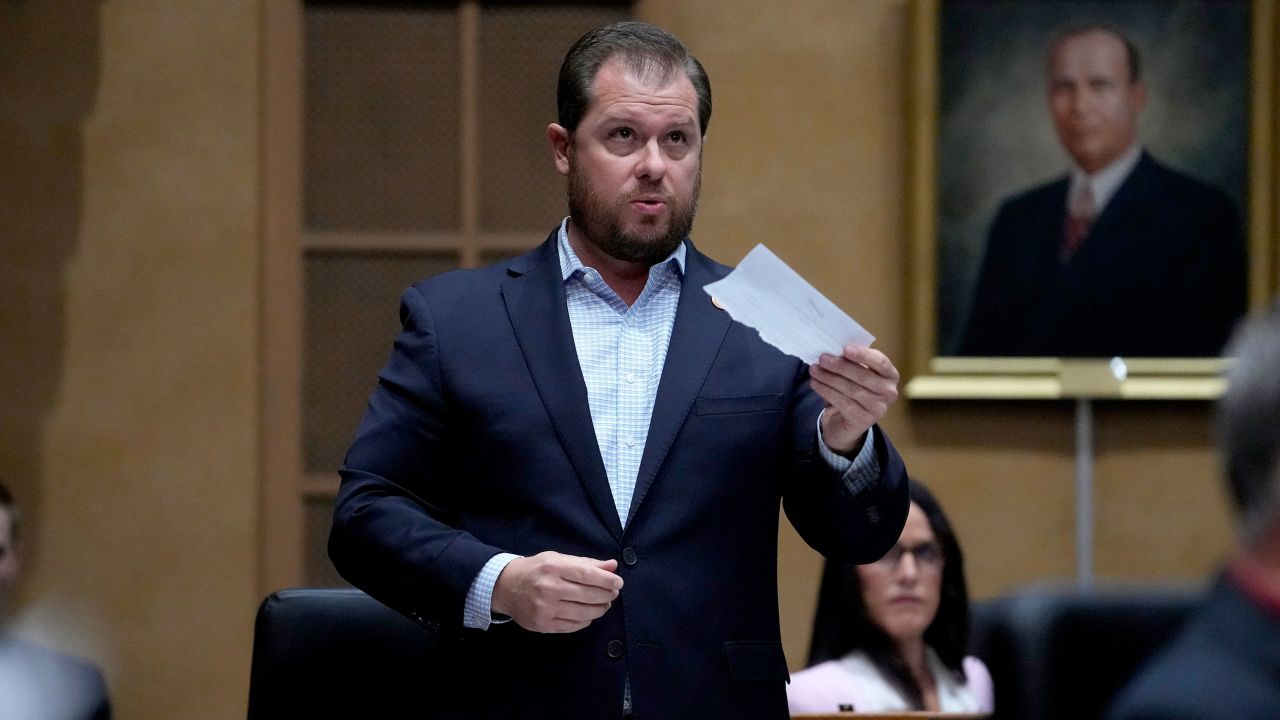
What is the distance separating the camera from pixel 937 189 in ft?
14.9

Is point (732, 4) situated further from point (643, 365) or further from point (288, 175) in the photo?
point (643, 365)

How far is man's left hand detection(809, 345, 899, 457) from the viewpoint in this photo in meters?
1.79

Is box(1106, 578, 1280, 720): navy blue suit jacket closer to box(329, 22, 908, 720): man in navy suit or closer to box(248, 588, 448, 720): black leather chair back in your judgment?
box(329, 22, 908, 720): man in navy suit

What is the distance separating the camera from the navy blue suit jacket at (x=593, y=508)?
75.1 inches

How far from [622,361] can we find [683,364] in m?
0.08

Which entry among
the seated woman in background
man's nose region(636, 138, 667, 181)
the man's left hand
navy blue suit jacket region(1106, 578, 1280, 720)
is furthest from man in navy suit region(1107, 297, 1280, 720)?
the seated woman in background

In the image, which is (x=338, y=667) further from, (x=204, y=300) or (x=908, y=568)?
(x=204, y=300)

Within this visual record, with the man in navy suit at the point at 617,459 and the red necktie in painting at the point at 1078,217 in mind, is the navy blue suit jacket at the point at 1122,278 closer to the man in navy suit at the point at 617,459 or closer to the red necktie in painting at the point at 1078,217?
the red necktie in painting at the point at 1078,217

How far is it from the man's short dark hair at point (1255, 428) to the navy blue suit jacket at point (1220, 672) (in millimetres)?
50

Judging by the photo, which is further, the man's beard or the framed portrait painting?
the framed portrait painting

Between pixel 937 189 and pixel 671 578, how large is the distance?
9.37ft

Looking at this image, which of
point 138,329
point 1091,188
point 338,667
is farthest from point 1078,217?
point 338,667

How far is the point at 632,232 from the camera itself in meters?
2.05

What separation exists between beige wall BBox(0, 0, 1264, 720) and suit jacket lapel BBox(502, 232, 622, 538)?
2499 mm
